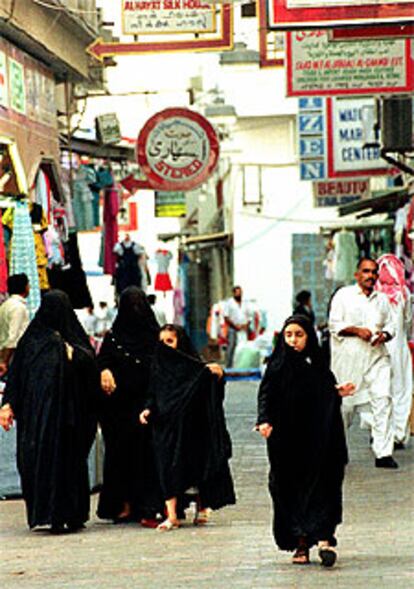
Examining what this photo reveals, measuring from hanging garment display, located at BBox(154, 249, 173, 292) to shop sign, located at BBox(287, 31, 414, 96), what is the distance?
17.9 meters

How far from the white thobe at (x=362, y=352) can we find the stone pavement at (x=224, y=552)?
1.12 meters

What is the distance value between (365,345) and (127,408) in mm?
3428

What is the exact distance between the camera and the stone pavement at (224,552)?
9.33 m

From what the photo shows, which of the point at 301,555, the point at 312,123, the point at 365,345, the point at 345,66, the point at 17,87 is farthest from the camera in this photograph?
the point at 312,123

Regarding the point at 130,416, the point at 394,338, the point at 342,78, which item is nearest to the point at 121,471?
the point at 130,416

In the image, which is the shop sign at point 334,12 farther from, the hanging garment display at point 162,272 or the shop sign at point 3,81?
the hanging garment display at point 162,272

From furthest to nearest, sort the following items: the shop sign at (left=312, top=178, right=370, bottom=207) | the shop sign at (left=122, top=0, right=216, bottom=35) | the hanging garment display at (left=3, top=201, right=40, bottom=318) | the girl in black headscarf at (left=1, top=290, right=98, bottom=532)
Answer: the shop sign at (left=312, top=178, right=370, bottom=207) < the shop sign at (left=122, top=0, right=216, bottom=35) < the hanging garment display at (left=3, top=201, right=40, bottom=318) < the girl in black headscarf at (left=1, top=290, right=98, bottom=532)

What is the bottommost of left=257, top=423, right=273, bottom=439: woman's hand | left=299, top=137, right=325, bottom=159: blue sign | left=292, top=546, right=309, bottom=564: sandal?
left=292, top=546, right=309, bottom=564: sandal

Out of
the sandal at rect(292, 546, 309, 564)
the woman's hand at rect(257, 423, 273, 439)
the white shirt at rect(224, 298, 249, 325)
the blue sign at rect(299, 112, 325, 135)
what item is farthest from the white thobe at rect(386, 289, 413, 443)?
the white shirt at rect(224, 298, 249, 325)

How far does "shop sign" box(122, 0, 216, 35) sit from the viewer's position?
19172 millimetres

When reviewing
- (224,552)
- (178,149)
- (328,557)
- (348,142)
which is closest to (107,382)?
(224,552)

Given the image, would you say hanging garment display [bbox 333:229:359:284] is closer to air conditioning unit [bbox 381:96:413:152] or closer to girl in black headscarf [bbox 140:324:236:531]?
air conditioning unit [bbox 381:96:413:152]

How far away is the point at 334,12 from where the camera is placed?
1332cm

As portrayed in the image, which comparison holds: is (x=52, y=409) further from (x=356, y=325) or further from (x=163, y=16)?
(x=163, y=16)
